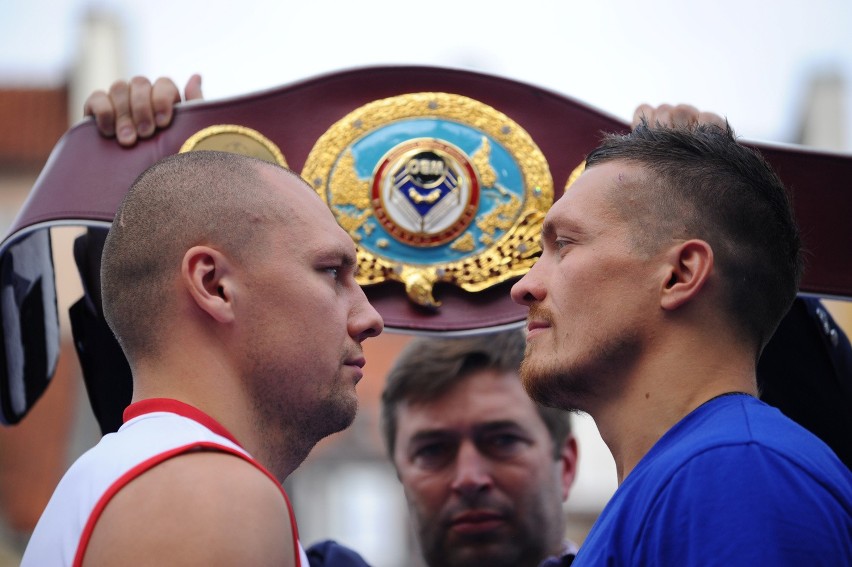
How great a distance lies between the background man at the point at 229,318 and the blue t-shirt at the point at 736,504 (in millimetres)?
677

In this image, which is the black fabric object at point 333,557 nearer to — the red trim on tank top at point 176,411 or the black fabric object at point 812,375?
the black fabric object at point 812,375

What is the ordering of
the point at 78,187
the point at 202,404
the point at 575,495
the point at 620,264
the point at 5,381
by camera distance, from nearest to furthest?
the point at 202,404, the point at 620,264, the point at 78,187, the point at 5,381, the point at 575,495

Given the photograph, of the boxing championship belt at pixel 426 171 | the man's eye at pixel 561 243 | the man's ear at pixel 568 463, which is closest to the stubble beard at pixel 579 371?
the man's eye at pixel 561 243

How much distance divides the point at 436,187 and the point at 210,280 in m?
1.05

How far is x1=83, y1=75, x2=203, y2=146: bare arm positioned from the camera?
4.15 meters

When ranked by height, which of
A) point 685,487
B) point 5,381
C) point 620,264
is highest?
point 620,264

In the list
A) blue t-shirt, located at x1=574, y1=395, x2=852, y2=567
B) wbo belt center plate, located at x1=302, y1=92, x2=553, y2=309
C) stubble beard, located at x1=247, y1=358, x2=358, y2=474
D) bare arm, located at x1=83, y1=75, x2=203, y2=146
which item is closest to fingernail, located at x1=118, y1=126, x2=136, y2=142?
bare arm, located at x1=83, y1=75, x2=203, y2=146

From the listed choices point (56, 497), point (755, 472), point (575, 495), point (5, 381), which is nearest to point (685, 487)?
point (755, 472)

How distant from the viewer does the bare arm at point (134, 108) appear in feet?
13.6

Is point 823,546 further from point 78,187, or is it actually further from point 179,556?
point 78,187

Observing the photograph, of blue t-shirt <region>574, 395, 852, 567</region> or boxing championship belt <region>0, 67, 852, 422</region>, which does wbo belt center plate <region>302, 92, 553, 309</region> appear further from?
blue t-shirt <region>574, 395, 852, 567</region>

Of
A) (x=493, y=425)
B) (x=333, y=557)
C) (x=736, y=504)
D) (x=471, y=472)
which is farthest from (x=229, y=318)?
(x=493, y=425)

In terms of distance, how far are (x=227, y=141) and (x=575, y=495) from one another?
2085 cm

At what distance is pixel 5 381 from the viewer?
4363 mm
